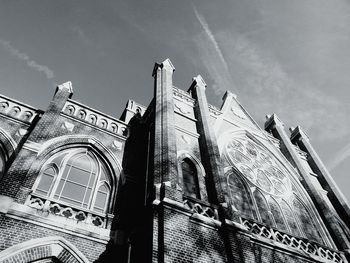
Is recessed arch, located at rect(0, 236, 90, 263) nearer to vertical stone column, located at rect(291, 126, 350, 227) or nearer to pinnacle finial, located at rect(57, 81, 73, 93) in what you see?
pinnacle finial, located at rect(57, 81, 73, 93)

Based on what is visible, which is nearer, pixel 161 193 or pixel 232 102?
pixel 161 193

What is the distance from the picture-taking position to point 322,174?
16281mm

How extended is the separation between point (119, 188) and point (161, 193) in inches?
85.3

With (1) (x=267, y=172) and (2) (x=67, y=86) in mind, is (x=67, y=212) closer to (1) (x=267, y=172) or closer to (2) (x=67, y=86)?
(2) (x=67, y=86)

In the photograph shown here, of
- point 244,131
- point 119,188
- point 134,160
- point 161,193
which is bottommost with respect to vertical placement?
point 161,193

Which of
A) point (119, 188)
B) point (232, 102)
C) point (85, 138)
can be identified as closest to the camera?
point (119, 188)

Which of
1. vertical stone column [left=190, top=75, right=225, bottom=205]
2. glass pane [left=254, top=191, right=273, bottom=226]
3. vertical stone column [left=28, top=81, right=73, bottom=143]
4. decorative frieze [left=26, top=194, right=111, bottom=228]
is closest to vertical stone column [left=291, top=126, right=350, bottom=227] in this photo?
glass pane [left=254, top=191, right=273, bottom=226]

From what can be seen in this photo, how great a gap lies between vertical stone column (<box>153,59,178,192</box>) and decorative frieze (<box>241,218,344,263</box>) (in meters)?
3.06

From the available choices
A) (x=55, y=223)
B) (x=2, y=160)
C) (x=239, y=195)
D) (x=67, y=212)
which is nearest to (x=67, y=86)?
(x=2, y=160)

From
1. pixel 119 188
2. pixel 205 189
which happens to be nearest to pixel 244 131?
pixel 205 189

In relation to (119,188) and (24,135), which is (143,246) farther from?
(24,135)

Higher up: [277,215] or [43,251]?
[277,215]

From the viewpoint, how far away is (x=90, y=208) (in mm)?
8711

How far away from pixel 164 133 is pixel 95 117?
3.24 meters
